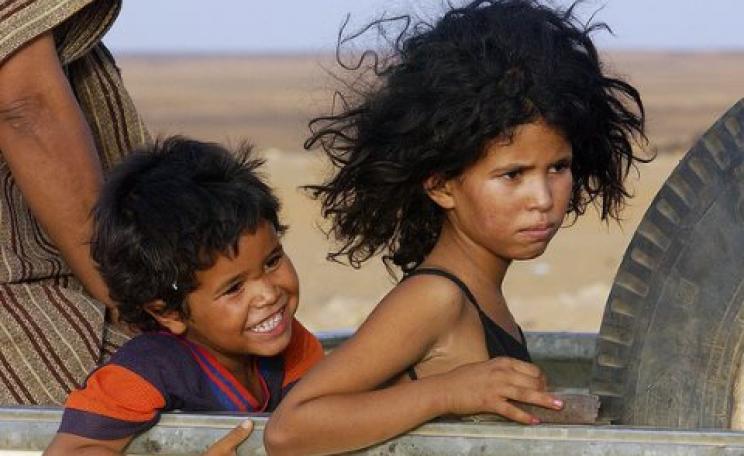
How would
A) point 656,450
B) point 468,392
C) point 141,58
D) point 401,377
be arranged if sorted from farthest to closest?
1. point 141,58
2. point 401,377
3. point 468,392
4. point 656,450

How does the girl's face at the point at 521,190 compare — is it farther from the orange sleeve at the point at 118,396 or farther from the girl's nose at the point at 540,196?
the orange sleeve at the point at 118,396

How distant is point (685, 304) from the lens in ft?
8.25

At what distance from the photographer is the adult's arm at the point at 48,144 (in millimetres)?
2889

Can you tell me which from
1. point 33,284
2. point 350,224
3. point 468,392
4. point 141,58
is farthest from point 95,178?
point 141,58

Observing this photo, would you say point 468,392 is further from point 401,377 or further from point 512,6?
point 512,6

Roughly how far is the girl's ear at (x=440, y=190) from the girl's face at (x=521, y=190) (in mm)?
42

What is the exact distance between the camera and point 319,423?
2340mm

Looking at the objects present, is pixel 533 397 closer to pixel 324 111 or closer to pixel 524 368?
pixel 524 368

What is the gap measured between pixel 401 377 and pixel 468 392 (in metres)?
0.21

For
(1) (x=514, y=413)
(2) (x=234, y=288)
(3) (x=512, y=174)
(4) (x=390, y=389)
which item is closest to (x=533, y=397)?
(1) (x=514, y=413)

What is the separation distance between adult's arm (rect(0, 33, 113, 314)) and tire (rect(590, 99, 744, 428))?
954 mm

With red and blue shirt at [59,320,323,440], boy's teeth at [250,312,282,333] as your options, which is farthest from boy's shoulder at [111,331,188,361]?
boy's teeth at [250,312,282,333]

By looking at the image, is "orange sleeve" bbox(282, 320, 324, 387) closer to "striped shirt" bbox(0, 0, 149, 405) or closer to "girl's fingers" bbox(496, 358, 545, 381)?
"striped shirt" bbox(0, 0, 149, 405)

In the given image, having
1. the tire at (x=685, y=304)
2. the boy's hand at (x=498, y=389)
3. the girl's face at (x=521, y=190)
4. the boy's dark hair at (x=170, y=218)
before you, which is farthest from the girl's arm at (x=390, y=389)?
the boy's dark hair at (x=170, y=218)
